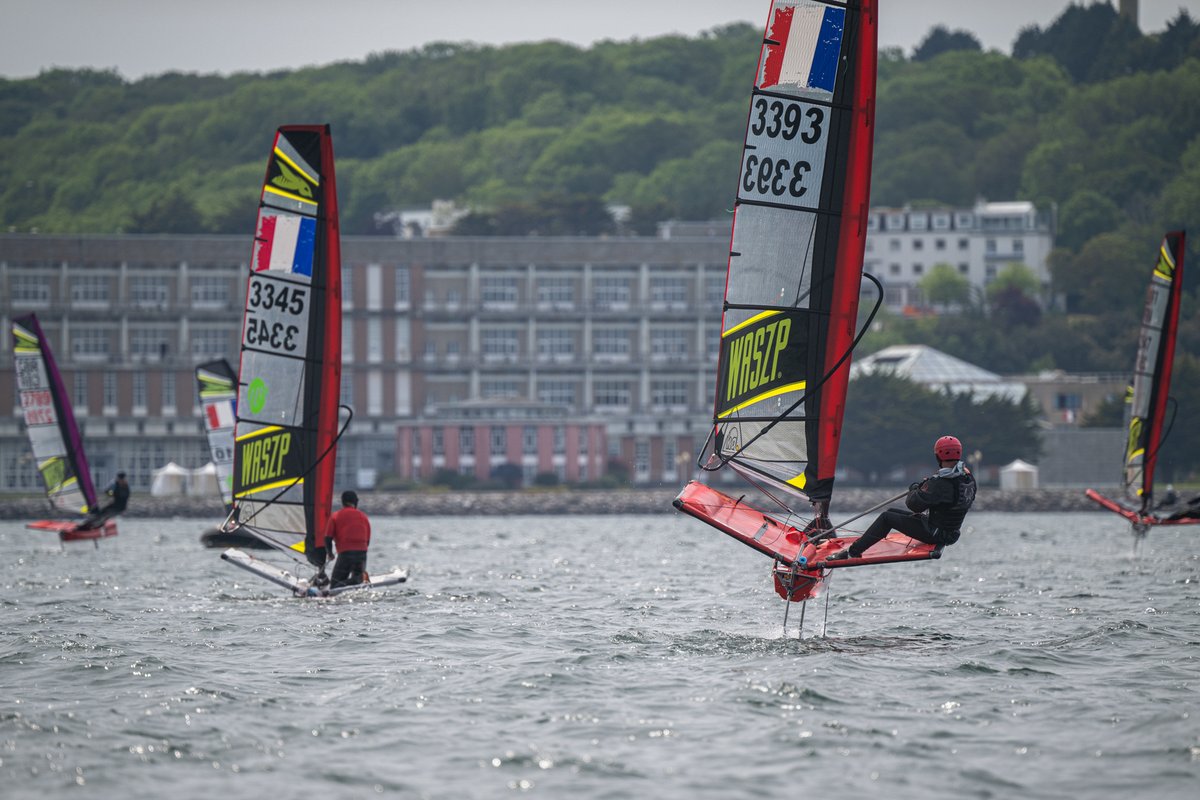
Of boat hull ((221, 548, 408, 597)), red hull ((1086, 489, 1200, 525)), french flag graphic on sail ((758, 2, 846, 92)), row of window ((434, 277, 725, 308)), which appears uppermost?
row of window ((434, 277, 725, 308))

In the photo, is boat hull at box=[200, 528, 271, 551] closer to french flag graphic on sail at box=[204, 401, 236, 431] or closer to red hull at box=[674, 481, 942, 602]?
french flag graphic on sail at box=[204, 401, 236, 431]

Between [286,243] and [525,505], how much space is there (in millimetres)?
58181

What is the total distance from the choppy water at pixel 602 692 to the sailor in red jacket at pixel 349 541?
12.4 inches

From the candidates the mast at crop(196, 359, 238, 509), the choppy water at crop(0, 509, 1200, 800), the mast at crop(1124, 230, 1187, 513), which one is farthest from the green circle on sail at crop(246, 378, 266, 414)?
the mast at crop(196, 359, 238, 509)

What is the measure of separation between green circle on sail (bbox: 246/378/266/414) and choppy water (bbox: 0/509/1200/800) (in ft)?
8.47

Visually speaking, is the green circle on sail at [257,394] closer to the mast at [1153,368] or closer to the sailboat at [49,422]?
the mast at [1153,368]

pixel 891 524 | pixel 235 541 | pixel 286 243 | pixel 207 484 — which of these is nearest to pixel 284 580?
pixel 286 243

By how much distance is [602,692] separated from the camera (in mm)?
14609

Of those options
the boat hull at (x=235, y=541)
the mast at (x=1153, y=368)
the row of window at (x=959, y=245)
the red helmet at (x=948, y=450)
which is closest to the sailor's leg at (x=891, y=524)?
the red helmet at (x=948, y=450)

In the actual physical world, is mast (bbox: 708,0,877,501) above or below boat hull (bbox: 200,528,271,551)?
above

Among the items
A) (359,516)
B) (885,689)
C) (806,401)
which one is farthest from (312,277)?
(885,689)

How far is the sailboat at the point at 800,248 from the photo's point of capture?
1689cm

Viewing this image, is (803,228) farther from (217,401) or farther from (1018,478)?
(1018,478)

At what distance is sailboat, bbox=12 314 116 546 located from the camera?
40.1 metres
